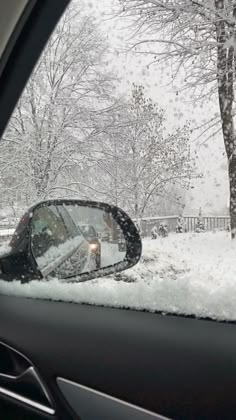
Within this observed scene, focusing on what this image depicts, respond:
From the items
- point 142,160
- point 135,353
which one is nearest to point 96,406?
point 135,353

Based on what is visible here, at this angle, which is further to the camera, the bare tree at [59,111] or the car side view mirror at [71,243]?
the bare tree at [59,111]

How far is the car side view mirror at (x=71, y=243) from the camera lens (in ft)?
7.00

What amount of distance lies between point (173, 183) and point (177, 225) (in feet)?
0.57

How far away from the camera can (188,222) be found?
6.40 ft

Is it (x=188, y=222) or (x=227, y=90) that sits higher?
(x=227, y=90)

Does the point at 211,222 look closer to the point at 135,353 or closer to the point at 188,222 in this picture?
the point at 188,222

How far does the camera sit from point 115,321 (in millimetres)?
1959

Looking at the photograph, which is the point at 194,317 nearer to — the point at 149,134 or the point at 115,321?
the point at 115,321

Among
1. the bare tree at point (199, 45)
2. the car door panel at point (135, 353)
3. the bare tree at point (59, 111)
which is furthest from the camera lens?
the bare tree at point (59, 111)

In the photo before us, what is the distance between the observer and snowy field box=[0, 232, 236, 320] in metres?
1.78

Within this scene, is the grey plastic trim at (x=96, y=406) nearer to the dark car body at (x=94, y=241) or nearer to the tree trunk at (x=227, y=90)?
the dark car body at (x=94, y=241)

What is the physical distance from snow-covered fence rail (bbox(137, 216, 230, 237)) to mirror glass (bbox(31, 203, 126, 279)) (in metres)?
0.12

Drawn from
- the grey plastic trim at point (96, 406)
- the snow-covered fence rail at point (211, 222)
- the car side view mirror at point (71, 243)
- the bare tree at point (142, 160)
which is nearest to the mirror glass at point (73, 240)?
the car side view mirror at point (71, 243)

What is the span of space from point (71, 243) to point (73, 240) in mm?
20
